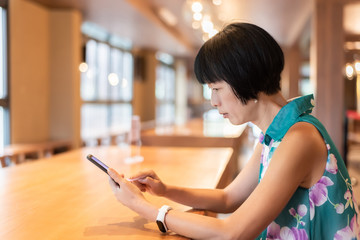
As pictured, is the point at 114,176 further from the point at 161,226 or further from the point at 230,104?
the point at 230,104

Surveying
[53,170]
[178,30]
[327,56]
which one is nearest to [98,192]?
[53,170]

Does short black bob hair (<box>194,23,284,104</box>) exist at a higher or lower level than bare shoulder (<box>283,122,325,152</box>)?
higher

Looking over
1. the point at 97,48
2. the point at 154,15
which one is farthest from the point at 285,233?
the point at 97,48

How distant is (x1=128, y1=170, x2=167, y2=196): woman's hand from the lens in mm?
1331

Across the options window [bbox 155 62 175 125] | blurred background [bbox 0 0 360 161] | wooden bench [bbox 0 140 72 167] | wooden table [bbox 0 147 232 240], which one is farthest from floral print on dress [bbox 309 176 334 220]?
window [bbox 155 62 175 125]

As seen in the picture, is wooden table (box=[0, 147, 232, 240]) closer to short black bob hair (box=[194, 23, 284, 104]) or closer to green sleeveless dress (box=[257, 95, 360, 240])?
green sleeveless dress (box=[257, 95, 360, 240])

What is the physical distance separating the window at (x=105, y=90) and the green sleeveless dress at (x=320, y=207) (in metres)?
Result: 6.29

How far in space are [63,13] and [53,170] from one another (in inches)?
186

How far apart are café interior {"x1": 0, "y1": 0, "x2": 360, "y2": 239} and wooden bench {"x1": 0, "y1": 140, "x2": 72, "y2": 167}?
0.05 ft

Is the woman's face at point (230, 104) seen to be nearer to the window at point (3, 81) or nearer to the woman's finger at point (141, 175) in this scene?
the woman's finger at point (141, 175)

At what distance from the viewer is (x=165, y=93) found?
14039 mm

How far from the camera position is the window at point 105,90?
26.7ft

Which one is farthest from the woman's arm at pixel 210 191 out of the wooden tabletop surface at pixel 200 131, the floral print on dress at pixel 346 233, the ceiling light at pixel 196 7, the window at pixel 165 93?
the window at pixel 165 93

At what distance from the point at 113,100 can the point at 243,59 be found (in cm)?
868
